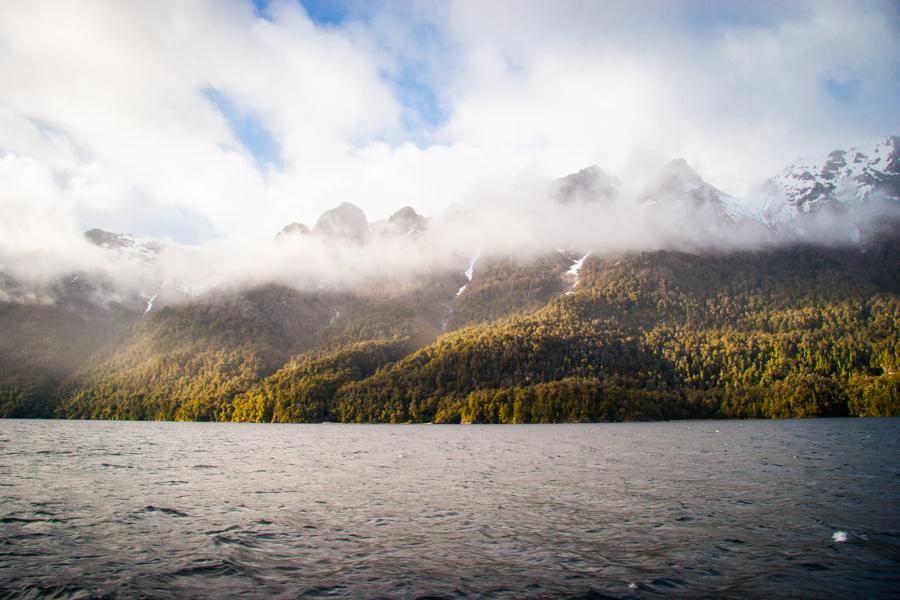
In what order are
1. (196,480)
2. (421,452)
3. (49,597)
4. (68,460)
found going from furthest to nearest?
(421,452)
(68,460)
(196,480)
(49,597)

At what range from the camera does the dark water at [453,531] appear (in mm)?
23531

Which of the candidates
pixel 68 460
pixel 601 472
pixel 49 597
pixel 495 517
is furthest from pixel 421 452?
pixel 49 597

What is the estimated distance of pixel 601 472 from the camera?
62.5 m

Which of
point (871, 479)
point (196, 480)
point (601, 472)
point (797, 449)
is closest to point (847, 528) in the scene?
point (871, 479)

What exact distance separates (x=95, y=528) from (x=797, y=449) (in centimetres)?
9502

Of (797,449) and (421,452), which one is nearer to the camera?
(797,449)

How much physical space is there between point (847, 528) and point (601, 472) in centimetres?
3048

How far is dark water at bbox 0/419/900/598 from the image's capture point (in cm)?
2353

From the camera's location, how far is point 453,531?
33781 millimetres

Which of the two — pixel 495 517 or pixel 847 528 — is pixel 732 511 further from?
pixel 495 517

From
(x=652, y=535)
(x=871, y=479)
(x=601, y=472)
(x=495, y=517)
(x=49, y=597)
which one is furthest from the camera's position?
(x=601, y=472)

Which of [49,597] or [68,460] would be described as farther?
[68,460]

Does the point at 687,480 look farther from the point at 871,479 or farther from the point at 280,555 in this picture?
the point at 280,555

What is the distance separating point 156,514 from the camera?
38594 mm
